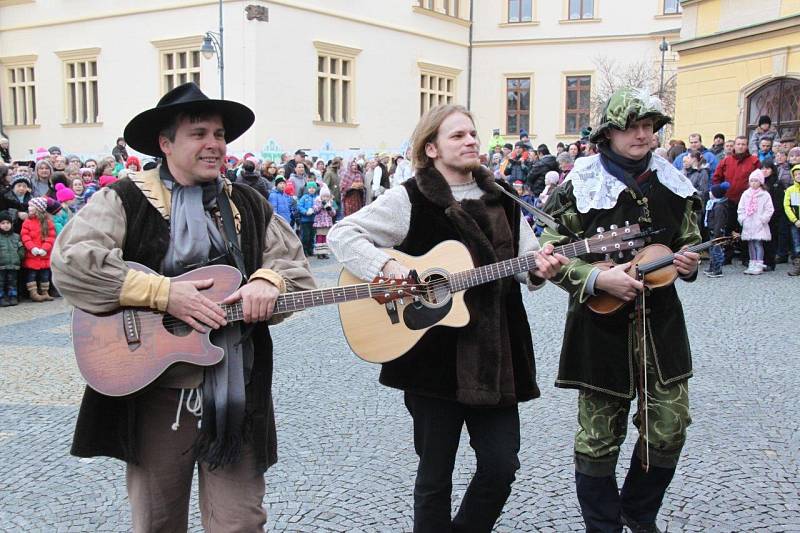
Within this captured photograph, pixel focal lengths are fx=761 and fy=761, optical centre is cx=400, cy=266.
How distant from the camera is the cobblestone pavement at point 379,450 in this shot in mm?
3738

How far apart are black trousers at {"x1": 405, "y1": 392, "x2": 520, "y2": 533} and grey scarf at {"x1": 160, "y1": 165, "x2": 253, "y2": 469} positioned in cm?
81

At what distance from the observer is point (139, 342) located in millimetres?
2584

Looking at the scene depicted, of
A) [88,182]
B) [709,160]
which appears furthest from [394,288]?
[709,160]

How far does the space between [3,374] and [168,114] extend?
4.80 metres

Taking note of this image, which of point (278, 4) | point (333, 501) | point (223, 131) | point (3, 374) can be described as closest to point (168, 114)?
point (223, 131)

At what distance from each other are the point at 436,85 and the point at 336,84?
19.3ft

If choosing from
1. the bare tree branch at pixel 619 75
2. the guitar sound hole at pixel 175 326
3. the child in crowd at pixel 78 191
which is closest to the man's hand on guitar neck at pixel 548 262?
the guitar sound hole at pixel 175 326

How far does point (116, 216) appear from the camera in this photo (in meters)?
2.62

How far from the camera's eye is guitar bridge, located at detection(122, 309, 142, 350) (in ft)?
8.46

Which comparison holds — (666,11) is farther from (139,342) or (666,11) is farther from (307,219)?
(139,342)

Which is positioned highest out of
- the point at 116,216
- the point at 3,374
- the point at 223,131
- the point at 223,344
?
the point at 223,131

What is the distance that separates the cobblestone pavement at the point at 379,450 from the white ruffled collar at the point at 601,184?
5.06 ft

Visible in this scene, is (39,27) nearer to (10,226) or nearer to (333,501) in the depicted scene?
(10,226)

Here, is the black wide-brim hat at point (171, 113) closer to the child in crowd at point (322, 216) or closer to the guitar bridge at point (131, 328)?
the guitar bridge at point (131, 328)
